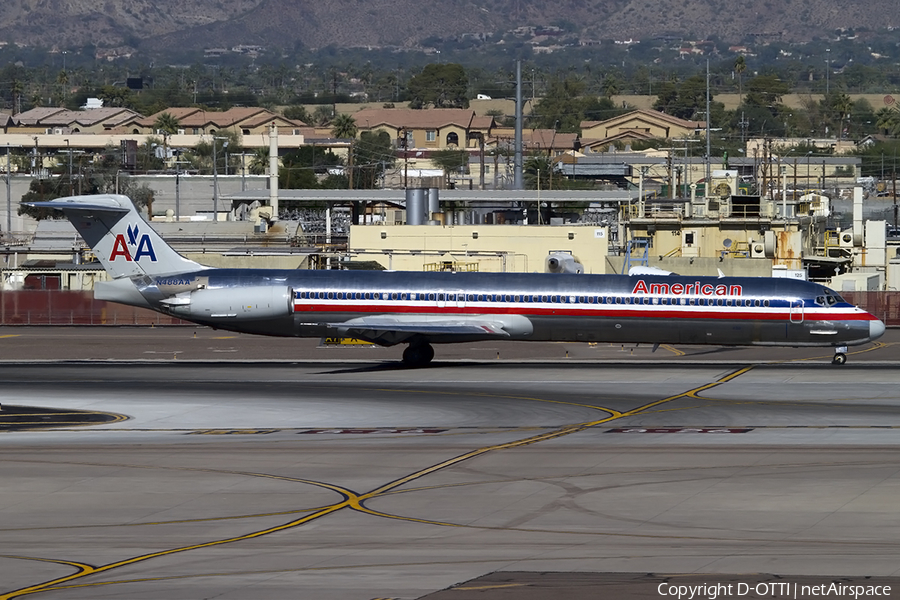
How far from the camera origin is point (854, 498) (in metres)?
25.2

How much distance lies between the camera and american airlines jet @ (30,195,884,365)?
4809 centimetres

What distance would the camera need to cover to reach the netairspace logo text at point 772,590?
17.9 m

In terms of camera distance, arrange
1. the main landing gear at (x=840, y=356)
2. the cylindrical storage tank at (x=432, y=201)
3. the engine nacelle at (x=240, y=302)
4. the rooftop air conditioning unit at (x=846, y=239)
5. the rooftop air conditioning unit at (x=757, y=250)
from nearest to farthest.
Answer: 1. the engine nacelle at (x=240, y=302)
2. the main landing gear at (x=840, y=356)
3. the rooftop air conditioning unit at (x=757, y=250)
4. the cylindrical storage tank at (x=432, y=201)
5. the rooftop air conditioning unit at (x=846, y=239)

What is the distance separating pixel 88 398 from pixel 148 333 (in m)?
25.8

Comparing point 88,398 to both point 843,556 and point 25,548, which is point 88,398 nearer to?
point 25,548

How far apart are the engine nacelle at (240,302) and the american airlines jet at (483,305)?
4 cm

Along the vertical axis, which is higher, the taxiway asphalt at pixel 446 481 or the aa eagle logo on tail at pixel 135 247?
the aa eagle logo on tail at pixel 135 247

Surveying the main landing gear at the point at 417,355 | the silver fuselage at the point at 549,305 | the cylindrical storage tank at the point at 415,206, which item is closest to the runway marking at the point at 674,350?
the silver fuselage at the point at 549,305

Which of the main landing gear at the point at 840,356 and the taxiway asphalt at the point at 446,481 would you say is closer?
the taxiway asphalt at the point at 446,481

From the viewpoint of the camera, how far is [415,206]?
3292 inches

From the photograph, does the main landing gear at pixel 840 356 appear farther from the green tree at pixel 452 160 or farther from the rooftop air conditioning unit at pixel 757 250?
the green tree at pixel 452 160

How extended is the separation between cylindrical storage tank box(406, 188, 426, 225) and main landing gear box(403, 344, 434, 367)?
33.4 m

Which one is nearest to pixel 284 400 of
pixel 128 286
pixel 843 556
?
pixel 128 286

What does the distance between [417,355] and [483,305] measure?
143 inches
